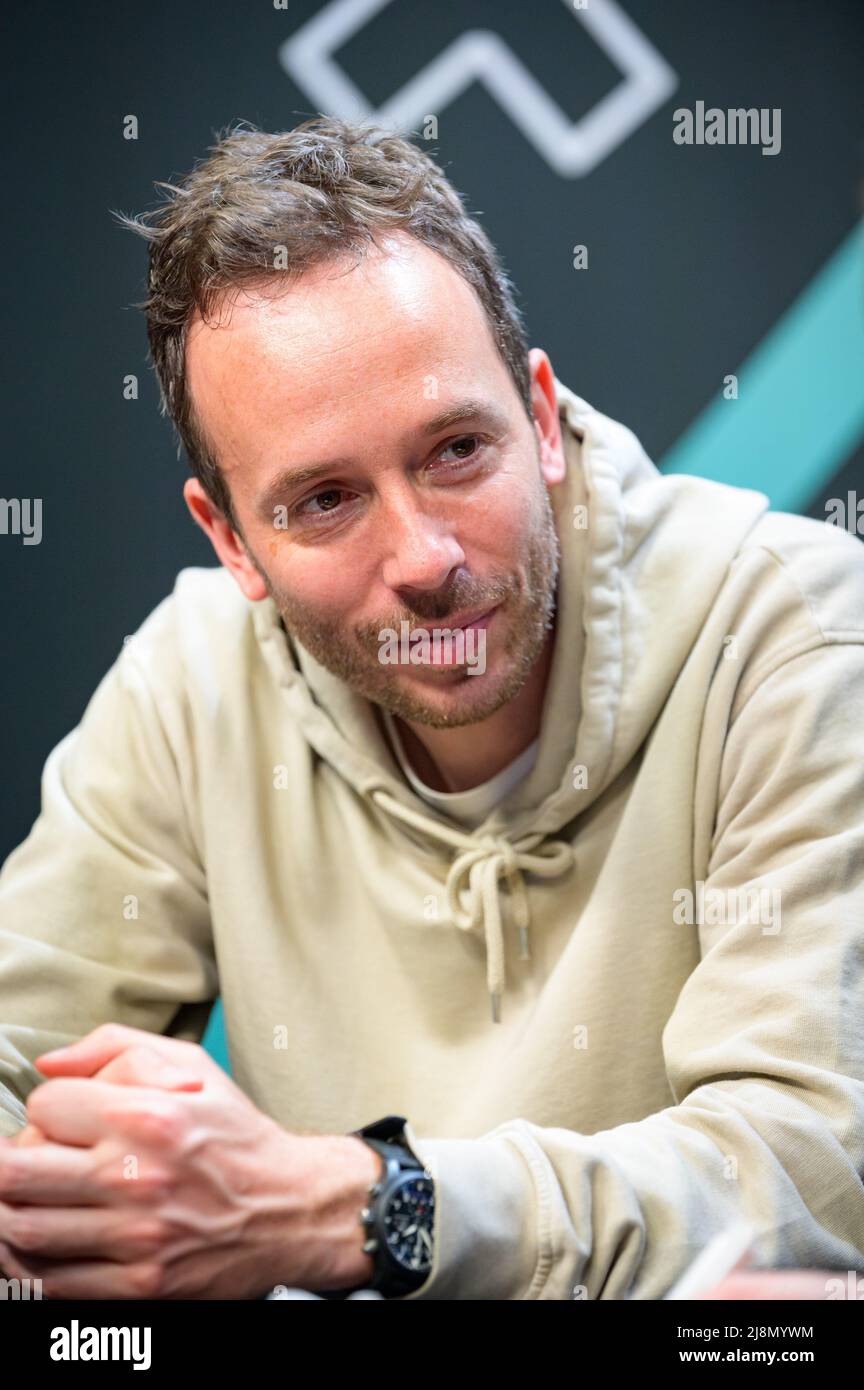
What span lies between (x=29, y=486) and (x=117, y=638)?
0.89 feet

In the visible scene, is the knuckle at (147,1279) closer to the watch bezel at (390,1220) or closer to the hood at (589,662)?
the watch bezel at (390,1220)

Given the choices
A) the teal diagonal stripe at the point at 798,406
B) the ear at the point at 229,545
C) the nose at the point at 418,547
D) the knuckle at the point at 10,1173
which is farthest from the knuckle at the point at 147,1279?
the teal diagonal stripe at the point at 798,406

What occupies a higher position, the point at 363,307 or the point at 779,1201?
the point at 363,307

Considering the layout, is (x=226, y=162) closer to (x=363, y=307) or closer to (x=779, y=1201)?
(x=363, y=307)

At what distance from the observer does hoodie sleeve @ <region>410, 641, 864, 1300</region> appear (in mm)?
1152

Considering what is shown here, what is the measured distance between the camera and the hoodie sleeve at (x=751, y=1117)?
1152mm

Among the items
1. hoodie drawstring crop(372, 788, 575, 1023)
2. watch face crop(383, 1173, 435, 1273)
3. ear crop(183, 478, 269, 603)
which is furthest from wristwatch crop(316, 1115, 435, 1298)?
ear crop(183, 478, 269, 603)

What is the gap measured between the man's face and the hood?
7 cm

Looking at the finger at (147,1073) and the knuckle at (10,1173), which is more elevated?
the finger at (147,1073)

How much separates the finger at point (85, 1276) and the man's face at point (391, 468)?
59 centimetres

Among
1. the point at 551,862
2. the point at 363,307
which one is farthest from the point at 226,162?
the point at 551,862

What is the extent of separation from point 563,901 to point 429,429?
0.52m

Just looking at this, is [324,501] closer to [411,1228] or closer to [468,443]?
[468,443]
